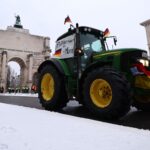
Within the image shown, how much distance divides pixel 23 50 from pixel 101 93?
55.5 metres

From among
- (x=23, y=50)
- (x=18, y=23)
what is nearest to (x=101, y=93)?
(x=23, y=50)

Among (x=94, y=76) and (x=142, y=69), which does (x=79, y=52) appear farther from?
(x=142, y=69)

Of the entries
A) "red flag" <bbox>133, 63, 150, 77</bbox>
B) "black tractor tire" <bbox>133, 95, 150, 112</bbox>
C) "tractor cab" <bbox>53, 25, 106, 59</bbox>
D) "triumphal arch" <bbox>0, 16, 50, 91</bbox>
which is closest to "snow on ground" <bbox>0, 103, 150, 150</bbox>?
"red flag" <bbox>133, 63, 150, 77</bbox>

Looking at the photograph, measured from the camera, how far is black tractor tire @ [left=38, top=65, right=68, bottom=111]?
8.22 meters

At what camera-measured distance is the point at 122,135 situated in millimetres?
4621

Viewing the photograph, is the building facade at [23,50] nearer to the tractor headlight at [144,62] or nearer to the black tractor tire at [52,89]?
the black tractor tire at [52,89]

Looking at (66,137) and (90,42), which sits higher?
(90,42)

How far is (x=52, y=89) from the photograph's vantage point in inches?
346

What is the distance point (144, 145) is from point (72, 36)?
498 centimetres

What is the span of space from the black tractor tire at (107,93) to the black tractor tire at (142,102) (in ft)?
4.14

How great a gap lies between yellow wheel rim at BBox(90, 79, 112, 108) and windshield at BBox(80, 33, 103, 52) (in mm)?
1685

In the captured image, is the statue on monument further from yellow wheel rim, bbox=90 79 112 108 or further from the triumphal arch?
yellow wheel rim, bbox=90 79 112 108

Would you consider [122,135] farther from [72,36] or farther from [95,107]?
[72,36]

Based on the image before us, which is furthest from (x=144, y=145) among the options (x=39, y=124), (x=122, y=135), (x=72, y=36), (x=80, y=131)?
(x=72, y=36)
